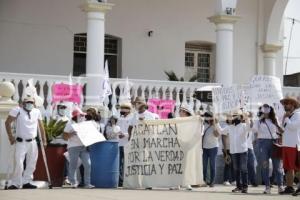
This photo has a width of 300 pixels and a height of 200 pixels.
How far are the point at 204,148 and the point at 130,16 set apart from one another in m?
8.01

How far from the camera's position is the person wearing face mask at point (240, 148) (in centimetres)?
1277

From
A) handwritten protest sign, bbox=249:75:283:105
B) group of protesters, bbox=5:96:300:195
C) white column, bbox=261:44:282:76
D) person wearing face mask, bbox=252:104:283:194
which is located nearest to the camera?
group of protesters, bbox=5:96:300:195

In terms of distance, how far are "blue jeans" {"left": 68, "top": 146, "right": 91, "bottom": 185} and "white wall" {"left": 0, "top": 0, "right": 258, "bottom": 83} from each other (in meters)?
7.50

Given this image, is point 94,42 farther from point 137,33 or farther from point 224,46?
point 137,33

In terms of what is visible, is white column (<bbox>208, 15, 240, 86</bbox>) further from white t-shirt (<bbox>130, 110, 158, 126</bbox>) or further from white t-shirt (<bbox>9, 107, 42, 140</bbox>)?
white t-shirt (<bbox>9, 107, 42, 140</bbox>)

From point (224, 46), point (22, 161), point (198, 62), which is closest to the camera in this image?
point (22, 161)

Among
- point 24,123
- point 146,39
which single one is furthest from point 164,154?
point 146,39

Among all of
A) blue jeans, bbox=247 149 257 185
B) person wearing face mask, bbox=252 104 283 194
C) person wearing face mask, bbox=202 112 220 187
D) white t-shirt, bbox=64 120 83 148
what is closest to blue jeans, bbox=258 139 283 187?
person wearing face mask, bbox=252 104 283 194

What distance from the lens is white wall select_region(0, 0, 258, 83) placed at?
67.4 ft

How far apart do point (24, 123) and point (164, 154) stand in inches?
101

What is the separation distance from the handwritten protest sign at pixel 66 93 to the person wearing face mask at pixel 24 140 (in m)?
3.49

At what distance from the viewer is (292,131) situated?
40.8 ft

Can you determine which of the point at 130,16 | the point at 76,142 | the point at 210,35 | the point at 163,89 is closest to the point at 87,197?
the point at 76,142

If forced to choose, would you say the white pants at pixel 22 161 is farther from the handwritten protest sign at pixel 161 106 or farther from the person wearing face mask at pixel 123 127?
the handwritten protest sign at pixel 161 106
